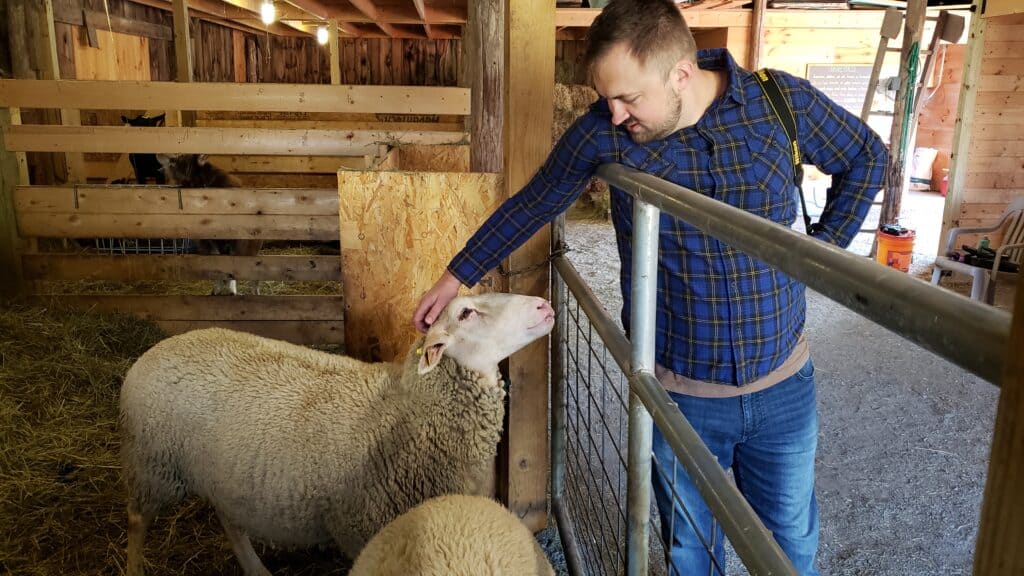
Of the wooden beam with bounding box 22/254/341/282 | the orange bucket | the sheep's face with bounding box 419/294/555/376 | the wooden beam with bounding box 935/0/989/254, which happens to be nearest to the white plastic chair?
the orange bucket

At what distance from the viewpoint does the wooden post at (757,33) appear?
41.1 feet

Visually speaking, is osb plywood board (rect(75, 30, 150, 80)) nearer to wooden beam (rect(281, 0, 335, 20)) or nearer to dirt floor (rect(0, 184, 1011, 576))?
wooden beam (rect(281, 0, 335, 20))

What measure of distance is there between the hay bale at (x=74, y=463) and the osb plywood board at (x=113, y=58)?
474cm

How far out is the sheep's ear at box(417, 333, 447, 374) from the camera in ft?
8.17

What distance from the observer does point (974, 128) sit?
8.74 m

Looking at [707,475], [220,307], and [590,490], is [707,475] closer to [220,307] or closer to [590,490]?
[590,490]

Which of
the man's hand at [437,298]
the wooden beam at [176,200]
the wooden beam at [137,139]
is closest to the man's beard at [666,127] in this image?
the man's hand at [437,298]

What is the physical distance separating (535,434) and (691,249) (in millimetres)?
1622

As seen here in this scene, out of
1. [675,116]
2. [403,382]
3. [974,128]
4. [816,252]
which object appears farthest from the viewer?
[974,128]

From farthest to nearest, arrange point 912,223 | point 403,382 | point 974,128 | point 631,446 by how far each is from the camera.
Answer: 1. point 912,223
2. point 974,128
3. point 403,382
4. point 631,446

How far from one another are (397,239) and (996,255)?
260 inches

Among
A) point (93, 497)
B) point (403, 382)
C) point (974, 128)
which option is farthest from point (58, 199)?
point (974, 128)

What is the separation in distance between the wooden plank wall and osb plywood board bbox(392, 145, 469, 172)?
252 inches

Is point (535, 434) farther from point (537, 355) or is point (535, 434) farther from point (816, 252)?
point (816, 252)
